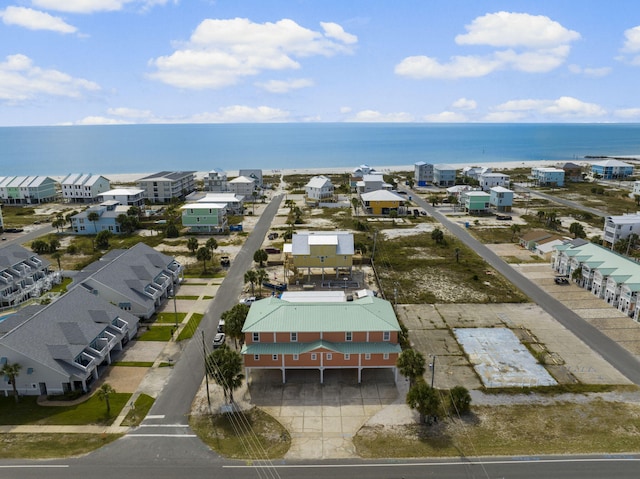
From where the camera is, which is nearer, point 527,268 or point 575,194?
point 527,268

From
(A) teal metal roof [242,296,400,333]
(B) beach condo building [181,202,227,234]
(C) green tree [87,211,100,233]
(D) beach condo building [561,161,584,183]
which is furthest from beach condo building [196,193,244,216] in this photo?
(D) beach condo building [561,161,584,183]

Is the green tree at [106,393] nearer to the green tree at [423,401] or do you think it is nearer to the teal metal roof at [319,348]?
the teal metal roof at [319,348]

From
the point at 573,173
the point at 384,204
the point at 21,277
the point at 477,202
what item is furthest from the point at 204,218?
the point at 573,173

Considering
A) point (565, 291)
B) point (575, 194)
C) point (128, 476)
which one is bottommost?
point (128, 476)

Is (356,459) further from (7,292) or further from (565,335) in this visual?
(7,292)

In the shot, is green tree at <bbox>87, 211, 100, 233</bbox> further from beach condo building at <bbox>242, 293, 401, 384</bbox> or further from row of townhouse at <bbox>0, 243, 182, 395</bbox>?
beach condo building at <bbox>242, 293, 401, 384</bbox>

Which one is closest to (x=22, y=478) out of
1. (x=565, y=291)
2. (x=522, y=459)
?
(x=522, y=459)

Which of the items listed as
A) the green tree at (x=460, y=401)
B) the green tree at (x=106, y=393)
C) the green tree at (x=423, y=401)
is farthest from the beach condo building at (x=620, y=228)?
the green tree at (x=106, y=393)
